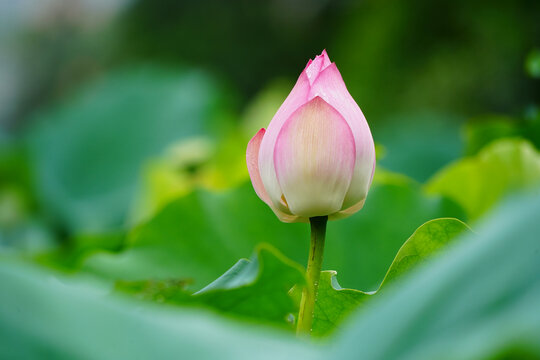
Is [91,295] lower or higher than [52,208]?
lower

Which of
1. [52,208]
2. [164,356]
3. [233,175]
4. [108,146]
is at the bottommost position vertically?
[164,356]

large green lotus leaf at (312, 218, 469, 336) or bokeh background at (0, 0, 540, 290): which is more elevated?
bokeh background at (0, 0, 540, 290)

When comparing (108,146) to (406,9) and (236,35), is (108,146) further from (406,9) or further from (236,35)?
(236,35)

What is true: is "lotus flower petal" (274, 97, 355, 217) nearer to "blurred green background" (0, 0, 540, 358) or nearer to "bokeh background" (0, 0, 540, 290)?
"blurred green background" (0, 0, 540, 358)

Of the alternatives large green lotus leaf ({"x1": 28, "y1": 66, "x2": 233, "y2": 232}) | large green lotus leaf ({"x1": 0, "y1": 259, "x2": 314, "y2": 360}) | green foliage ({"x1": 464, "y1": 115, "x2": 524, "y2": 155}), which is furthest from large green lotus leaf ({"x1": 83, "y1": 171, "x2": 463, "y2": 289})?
large green lotus leaf ({"x1": 28, "y1": 66, "x2": 233, "y2": 232})

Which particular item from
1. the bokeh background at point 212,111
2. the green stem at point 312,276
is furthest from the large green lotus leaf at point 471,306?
the bokeh background at point 212,111

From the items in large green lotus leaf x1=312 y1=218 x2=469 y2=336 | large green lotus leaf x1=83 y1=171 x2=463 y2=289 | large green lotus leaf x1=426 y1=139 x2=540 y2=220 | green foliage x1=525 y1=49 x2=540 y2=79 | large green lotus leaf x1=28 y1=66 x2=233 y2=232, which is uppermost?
large green lotus leaf x1=28 y1=66 x2=233 y2=232

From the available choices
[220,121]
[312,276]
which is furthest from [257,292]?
[220,121]

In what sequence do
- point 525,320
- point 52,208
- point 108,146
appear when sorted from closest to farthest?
point 525,320 < point 52,208 < point 108,146

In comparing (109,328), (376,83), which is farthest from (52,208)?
(376,83)
